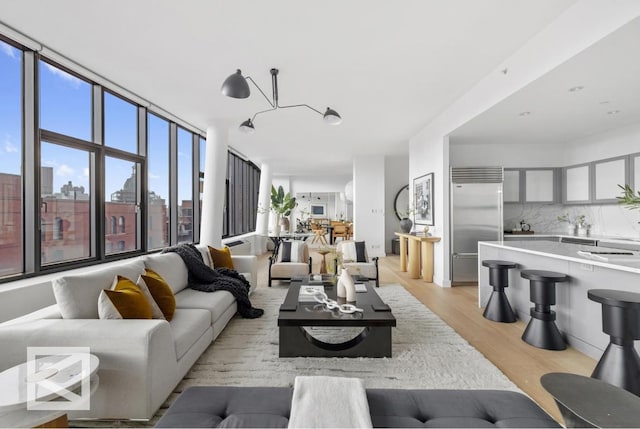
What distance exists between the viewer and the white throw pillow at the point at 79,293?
1.90 m

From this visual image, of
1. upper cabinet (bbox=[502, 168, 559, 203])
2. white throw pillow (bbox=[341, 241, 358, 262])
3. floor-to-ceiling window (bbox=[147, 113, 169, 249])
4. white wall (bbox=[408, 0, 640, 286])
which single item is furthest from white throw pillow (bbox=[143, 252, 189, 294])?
upper cabinet (bbox=[502, 168, 559, 203])

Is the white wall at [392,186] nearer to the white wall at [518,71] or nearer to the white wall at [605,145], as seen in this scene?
the white wall at [518,71]

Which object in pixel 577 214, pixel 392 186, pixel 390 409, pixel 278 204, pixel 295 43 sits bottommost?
pixel 390 409

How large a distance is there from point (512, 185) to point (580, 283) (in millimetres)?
3134

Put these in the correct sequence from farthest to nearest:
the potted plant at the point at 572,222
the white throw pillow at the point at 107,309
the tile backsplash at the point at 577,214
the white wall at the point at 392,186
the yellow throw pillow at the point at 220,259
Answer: the white wall at the point at 392,186 < the potted plant at the point at 572,222 < the tile backsplash at the point at 577,214 < the yellow throw pillow at the point at 220,259 < the white throw pillow at the point at 107,309

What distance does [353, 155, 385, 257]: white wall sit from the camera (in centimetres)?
806

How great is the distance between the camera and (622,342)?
2014 mm

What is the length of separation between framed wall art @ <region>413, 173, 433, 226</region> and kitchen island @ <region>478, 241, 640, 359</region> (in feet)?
6.78

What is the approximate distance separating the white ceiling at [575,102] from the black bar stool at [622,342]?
1919mm

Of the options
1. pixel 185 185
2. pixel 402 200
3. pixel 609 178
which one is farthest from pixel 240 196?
pixel 609 178

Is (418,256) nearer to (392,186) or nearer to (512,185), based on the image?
(512,185)

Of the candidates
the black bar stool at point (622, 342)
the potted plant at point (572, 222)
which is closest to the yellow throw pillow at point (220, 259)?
the black bar stool at point (622, 342)

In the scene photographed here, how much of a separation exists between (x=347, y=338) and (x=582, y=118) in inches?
171

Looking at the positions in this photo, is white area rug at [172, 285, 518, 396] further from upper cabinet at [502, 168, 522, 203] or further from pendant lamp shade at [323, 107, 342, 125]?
upper cabinet at [502, 168, 522, 203]
